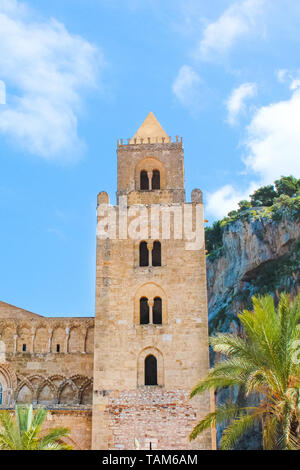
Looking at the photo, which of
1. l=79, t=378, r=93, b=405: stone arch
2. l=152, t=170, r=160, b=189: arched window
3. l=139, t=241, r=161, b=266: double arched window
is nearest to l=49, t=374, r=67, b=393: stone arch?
l=79, t=378, r=93, b=405: stone arch

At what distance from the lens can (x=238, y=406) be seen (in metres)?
16.3

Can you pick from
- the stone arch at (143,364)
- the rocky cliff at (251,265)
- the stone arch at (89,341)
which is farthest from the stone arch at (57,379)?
the rocky cliff at (251,265)

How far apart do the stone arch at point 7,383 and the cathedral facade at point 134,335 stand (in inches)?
1.7

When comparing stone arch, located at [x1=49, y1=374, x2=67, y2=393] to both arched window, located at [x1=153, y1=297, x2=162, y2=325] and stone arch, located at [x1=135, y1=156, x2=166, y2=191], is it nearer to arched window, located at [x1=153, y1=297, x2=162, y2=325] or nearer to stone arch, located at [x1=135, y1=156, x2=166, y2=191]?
arched window, located at [x1=153, y1=297, x2=162, y2=325]

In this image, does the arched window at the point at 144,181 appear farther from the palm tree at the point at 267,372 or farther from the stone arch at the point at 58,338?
the palm tree at the point at 267,372

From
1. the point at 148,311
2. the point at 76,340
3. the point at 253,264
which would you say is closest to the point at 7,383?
the point at 76,340

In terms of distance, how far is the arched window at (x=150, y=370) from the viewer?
23750 millimetres

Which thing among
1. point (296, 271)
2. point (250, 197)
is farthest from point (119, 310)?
point (250, 197)

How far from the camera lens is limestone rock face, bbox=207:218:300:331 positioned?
46.0m

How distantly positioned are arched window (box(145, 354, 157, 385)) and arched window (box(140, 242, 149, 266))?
4160mm

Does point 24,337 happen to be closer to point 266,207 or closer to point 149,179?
point 149,179

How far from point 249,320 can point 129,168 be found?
553 inches

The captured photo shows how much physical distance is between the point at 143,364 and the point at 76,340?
412 centimetres

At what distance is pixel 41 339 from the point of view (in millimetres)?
26578
